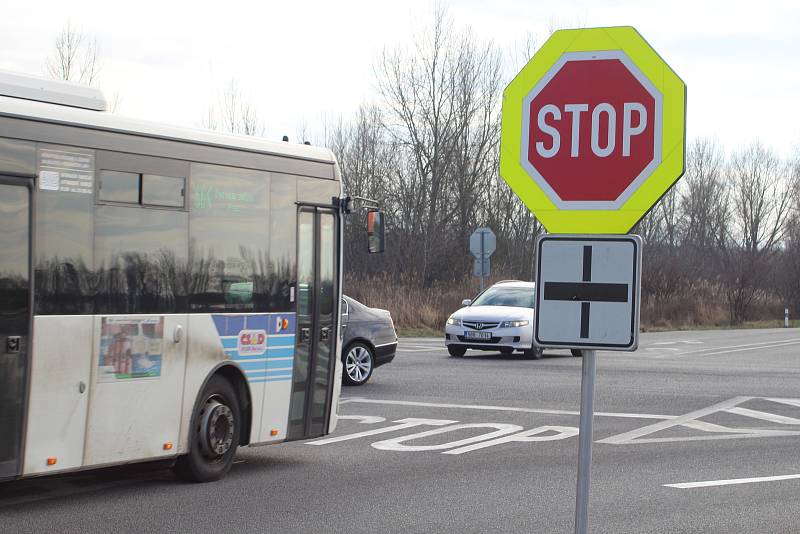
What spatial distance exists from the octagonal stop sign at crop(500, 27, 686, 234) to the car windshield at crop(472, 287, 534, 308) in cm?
2101

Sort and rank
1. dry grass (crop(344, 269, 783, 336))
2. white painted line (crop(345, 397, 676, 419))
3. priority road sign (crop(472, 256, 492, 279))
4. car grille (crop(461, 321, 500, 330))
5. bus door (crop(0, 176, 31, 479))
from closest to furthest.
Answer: bus door (crop(0, 176, 31, 479)), white painted line (crop(345, 397, 676, 419)), car grille (crop(461, 321, 500, 330)), priority road sign (crop(472, 256, 492, 279)), dry grass (crop(344, 269, 783, 336))

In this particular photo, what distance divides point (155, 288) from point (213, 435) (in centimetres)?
136

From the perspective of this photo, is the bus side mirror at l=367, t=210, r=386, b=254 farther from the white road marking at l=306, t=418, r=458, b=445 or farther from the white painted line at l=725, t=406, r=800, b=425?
the white painted line at l=725, t=406, r=800, b=425

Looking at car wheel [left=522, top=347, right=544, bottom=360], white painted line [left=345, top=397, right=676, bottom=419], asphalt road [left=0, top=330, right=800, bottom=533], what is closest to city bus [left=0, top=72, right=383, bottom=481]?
asphalt road [left=0, top=330, right=800, bottom=533]

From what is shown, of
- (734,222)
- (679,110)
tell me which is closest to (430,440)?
(679,110)

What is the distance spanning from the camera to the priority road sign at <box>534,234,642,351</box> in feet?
16.6

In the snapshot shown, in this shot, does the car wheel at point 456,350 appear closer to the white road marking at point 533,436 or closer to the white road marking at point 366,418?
the white road marking at point 366,418

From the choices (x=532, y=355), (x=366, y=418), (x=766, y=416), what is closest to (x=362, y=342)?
(x=366, y=418)

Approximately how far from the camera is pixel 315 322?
1127 centimetres

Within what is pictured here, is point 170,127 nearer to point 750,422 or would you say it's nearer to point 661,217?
point 750,422

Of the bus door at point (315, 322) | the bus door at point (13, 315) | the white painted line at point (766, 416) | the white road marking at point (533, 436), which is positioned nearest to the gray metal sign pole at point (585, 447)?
the bus door at point (13, 315)

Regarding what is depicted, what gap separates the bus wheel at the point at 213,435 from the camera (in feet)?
33.0

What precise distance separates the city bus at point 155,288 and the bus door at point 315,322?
0.05ft

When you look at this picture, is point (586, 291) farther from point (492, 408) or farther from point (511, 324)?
point (511, 324)
